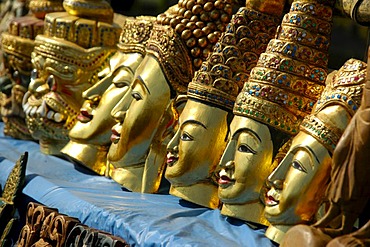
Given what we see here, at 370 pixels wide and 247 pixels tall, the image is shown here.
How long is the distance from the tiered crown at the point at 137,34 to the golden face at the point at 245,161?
769 mm

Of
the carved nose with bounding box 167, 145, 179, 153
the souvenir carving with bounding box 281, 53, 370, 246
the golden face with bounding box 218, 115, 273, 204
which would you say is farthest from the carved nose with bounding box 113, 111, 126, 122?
the souvenir carving with bounding box 281, 53, 370, 246

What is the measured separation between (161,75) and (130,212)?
1.72 feet

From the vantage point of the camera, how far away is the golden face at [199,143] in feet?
10.6

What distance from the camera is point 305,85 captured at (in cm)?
303

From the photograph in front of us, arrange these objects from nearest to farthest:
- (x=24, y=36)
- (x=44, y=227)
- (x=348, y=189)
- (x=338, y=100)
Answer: (x=348, y=189) < (x=338, y=100) < (x=44, y=227) < (x=24, y=36)

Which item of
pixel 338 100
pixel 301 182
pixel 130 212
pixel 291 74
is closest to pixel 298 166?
pixel 301 182

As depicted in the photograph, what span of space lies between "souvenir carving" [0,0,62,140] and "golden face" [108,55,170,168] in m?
0.90

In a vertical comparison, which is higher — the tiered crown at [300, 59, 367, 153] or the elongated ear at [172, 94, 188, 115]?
the tiered crown at [300, 59, 367, 153]

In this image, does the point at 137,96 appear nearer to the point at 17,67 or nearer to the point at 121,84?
the point at 121,84

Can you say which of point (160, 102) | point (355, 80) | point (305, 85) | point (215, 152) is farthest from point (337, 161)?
point (160, 102)

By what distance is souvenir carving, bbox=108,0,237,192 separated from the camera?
A: 3.46 meters

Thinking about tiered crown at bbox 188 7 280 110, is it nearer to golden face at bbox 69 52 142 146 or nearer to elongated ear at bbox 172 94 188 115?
elongated ear at bbox 172 94 188 115

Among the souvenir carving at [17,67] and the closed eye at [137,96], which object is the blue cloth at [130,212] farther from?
the souvenir carving at [17,67]

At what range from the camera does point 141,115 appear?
352 centimetres
